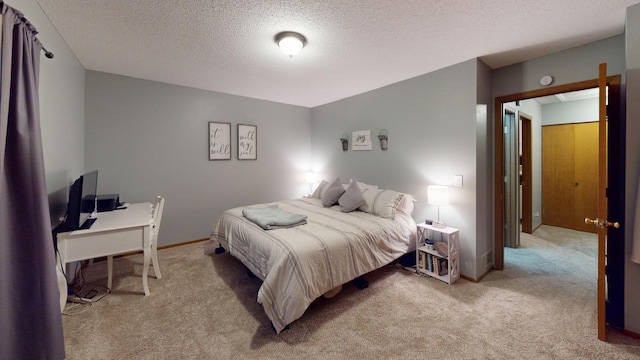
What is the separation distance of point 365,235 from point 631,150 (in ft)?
7.02

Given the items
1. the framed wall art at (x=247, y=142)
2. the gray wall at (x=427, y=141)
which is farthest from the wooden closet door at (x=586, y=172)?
the framed wall art at (x=247, y=142)

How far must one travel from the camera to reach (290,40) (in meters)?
2.29

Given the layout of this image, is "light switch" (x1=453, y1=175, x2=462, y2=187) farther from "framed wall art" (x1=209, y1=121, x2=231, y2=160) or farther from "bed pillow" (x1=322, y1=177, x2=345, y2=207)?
"framed wall art" (x1=209, y1=121, x2=231, y2=160)

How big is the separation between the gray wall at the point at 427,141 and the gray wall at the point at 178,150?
1.48m

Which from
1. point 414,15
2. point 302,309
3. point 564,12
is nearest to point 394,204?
point 302,309

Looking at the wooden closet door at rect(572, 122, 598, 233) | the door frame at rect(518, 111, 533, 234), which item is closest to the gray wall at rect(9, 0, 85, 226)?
the door frame at rect(518, 111, 533, 234)

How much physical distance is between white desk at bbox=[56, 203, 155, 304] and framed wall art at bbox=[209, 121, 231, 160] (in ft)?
5.87

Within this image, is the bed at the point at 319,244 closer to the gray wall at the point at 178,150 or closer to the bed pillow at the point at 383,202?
the bed pillow at the point at 383,202

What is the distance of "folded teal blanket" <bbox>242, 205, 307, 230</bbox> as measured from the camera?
261 centimetres

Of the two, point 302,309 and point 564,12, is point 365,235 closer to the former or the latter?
point 302,309

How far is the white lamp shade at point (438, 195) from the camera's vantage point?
2.87 m

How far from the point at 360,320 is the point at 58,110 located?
3360 millimetres

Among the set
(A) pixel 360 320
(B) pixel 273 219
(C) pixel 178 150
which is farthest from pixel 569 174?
(C) pixel 178 150

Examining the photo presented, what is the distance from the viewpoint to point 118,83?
3.38 meters
